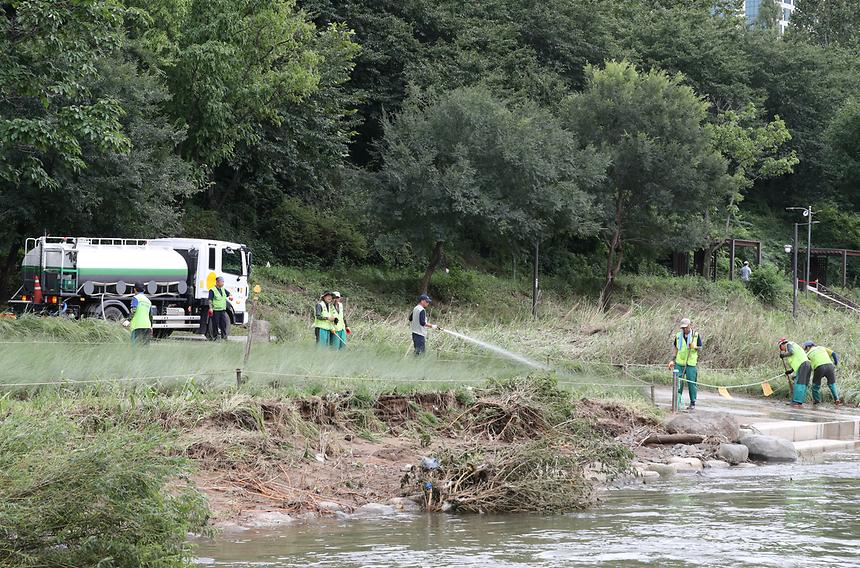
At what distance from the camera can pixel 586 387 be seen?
63.4ft

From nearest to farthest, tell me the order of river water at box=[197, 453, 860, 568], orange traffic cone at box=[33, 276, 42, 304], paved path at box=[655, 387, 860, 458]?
river water at box=[197, 453, 860, 568]
paved path at box=[655, 387, 860, 458]
orange traffic cone at box=[33, 276, 42, 304]

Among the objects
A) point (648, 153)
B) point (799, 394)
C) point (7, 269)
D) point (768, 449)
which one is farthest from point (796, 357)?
point (648, 153)

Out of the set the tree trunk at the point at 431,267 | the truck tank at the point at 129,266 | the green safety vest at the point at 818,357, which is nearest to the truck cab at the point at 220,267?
the truck tank at the point at 129,266

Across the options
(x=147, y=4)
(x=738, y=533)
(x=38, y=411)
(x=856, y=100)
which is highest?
(x=856, y=100)

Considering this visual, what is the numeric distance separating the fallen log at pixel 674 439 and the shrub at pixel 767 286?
4052 centimetres

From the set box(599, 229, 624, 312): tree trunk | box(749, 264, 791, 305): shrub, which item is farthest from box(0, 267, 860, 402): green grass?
box(749, 264, 791, 305): shrub

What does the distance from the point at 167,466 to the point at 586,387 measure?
41.6 feet

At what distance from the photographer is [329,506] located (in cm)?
1163

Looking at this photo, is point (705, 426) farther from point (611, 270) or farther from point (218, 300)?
point (611, 270)

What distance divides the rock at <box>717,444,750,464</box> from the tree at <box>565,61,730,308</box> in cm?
3043

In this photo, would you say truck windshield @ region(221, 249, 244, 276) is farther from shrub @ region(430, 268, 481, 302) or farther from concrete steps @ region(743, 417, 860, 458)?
concrete steps @ region(743, 417, 860, 458)

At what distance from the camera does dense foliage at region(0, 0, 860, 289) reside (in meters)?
30.2

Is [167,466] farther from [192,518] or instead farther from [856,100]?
[856,100]

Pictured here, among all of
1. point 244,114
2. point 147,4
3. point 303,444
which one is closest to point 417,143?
point 244,114
